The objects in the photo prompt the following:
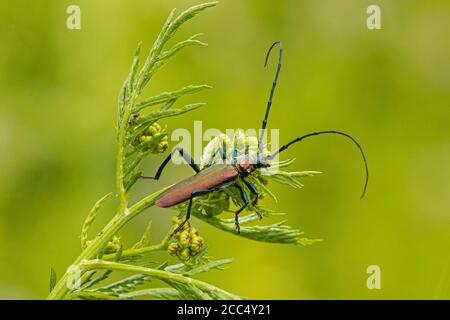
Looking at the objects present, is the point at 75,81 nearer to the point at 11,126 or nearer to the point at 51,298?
the point at 11,126

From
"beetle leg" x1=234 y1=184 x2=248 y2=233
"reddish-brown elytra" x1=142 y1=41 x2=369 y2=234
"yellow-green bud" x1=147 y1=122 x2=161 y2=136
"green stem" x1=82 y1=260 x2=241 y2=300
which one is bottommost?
"green stem" x1=82 y1=260 x2=241 y2=300

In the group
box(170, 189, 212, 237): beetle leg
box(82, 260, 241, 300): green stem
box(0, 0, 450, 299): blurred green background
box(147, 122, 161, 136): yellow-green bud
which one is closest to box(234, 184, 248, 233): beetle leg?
box(170, 189, 212, 237): beetle leg

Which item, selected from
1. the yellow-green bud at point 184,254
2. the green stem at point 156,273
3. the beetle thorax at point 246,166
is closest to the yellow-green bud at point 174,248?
the yellow-green bud at point 184,254

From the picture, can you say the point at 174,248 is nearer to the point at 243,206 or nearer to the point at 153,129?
the point at 243,206

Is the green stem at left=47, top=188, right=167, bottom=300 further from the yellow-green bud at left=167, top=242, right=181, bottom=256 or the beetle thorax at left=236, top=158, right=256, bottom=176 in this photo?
the beetle thorax at left=236, top=158, right=256, bottom=176

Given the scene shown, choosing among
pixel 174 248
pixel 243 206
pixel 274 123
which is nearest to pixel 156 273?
pixel 174 248

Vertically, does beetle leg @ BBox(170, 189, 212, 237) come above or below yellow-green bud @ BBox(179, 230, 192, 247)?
above

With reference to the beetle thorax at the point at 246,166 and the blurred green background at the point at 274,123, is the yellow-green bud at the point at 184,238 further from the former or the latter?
the blurred green background at the point at 274,123

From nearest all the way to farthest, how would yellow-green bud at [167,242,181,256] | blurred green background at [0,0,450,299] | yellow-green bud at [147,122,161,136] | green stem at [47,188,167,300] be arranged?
green stem at [47,188,167,300] → yellow-green bud at [167,242,181,256] → yellow-green bud at [147,122,161,136] → blurred green background at [0,0,450,299]
